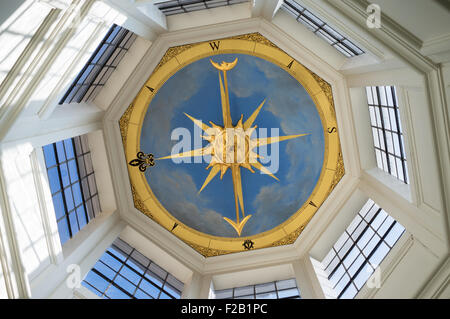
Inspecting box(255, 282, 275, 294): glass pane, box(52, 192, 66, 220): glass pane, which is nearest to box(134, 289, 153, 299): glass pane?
box(52, 192, 66, 220): glass pane

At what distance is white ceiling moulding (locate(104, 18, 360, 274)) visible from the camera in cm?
1176

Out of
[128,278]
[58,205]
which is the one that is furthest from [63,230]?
[128,278]

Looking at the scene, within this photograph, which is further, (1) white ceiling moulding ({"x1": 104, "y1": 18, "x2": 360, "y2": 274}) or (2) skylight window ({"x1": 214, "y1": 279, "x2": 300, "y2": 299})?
(2) skylight window ({"x1": 214, "y1": 279, "x2": 300, "y2": 299})

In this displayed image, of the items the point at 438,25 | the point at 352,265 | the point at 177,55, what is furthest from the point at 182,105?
the point at 438,25

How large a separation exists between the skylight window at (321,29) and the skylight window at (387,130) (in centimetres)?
134

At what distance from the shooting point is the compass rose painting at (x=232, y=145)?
12.4m

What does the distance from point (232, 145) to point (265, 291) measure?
17.4 ft

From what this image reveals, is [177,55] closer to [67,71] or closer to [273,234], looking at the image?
[67,71]

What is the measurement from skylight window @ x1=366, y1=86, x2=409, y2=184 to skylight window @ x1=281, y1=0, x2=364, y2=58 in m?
1.34

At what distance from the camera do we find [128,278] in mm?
11984

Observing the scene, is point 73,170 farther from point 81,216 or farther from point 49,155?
point 49,155

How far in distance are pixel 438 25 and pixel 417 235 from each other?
511 centimetres

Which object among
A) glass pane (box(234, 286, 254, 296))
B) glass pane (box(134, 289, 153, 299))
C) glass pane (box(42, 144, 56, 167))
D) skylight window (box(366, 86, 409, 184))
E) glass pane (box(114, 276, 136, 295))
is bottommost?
glass pane (box(234, 286, 254, 296))

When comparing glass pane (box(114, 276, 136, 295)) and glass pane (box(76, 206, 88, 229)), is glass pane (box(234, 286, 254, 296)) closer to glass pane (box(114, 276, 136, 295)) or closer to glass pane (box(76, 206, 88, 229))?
glass pane (box(114, 276, 136, 295))
